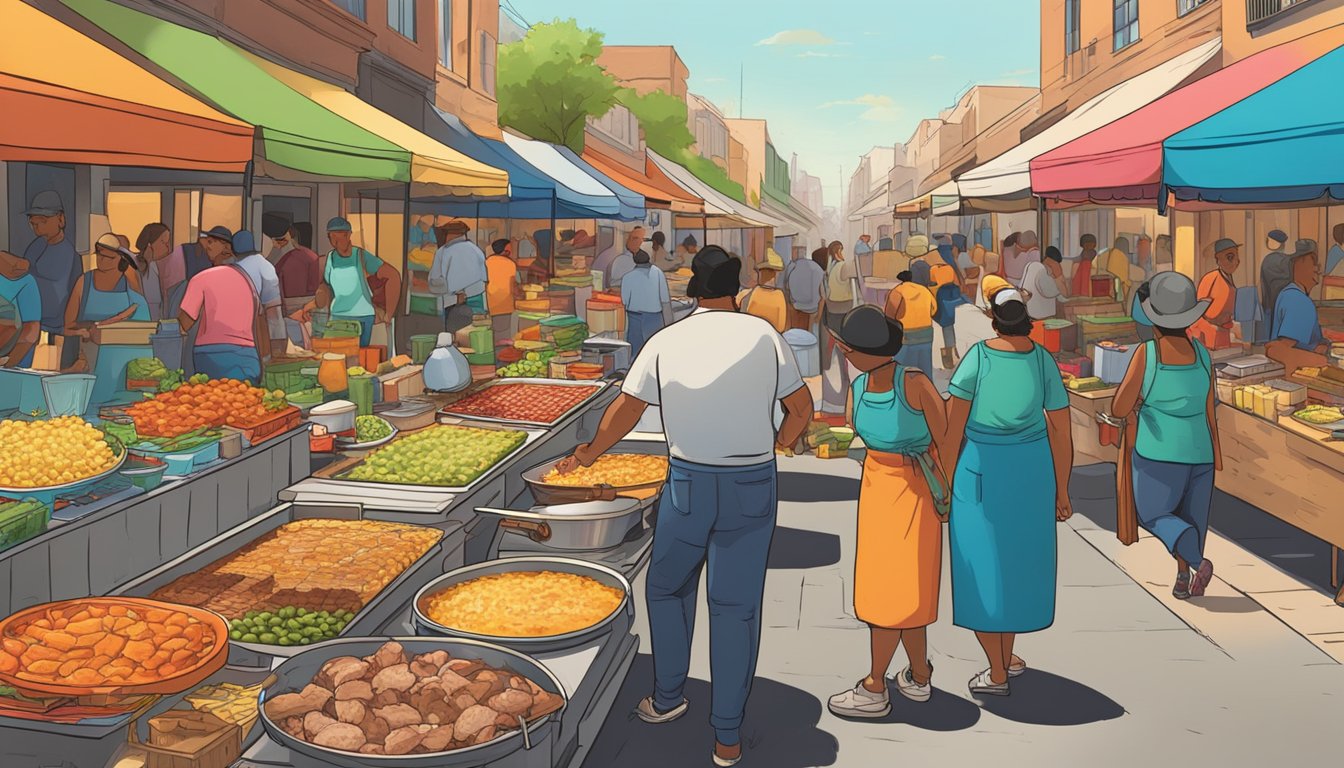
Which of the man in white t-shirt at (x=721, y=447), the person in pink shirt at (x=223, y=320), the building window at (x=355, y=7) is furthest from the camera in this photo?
the building window at (x=355, y=7)

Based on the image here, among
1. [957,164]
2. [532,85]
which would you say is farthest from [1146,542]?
[957,164]

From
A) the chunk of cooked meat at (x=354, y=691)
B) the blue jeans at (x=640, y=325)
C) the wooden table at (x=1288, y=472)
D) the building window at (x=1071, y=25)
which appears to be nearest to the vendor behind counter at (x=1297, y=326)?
the wooden table at (x=1288, y=472)

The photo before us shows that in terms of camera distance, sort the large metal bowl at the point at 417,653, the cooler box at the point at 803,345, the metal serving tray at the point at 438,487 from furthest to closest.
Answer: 1. the cooler box at the point at 803,345
2. the metal serving tray at the point at 438,487
3. the large metal bowl at the point at 417,653

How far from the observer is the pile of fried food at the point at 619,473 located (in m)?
6.82

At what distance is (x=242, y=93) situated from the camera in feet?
27.6

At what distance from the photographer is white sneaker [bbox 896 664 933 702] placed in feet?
17.5

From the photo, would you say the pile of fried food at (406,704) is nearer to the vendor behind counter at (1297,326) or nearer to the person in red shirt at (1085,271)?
the vendor behind counter at (1297,326)

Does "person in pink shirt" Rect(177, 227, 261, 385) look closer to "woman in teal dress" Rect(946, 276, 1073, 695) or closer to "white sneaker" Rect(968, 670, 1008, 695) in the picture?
"woman in teal dress" Rect(946, 276, 1073, 695)

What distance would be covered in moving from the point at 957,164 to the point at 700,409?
5964cm

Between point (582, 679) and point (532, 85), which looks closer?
point (582, 679)

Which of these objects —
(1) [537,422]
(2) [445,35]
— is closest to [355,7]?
(2) [445,35]

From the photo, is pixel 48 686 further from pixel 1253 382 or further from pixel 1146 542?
pixel 1253 382

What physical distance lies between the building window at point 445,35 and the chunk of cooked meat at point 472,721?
71.6 feet

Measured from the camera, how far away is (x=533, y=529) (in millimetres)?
5844
